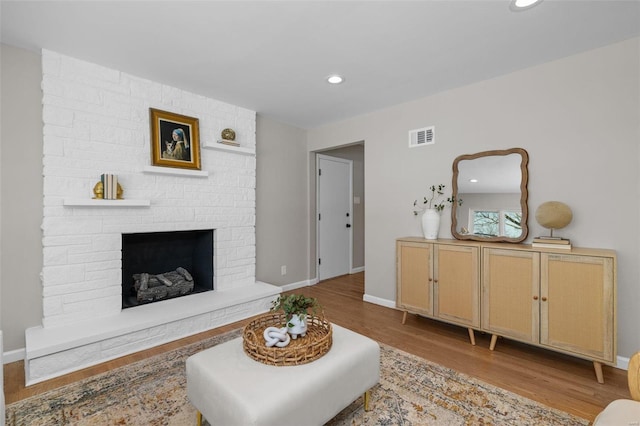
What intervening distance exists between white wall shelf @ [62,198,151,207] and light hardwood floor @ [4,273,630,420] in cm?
127

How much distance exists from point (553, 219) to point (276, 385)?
2.39m

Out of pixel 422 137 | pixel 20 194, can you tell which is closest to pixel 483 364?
pixel 422 137

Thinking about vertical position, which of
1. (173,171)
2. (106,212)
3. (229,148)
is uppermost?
(229,148)

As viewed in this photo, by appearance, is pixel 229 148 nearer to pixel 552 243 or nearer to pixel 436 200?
pixel 436 200

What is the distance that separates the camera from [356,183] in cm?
566

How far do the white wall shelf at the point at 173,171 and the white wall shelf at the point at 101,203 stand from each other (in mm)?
304

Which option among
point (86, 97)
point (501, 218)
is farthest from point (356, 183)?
point (86, 97)


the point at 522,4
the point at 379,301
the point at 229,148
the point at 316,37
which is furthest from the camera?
the point at 379,301

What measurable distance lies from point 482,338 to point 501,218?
3.68 ft

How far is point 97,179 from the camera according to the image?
2.68m

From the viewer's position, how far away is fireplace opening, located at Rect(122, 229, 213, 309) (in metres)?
3.11

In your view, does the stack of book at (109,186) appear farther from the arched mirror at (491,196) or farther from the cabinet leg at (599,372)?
the cabinet leg at (599,372)

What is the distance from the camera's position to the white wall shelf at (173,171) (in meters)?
2.92

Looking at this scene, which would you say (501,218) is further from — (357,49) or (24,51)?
(24,51)
